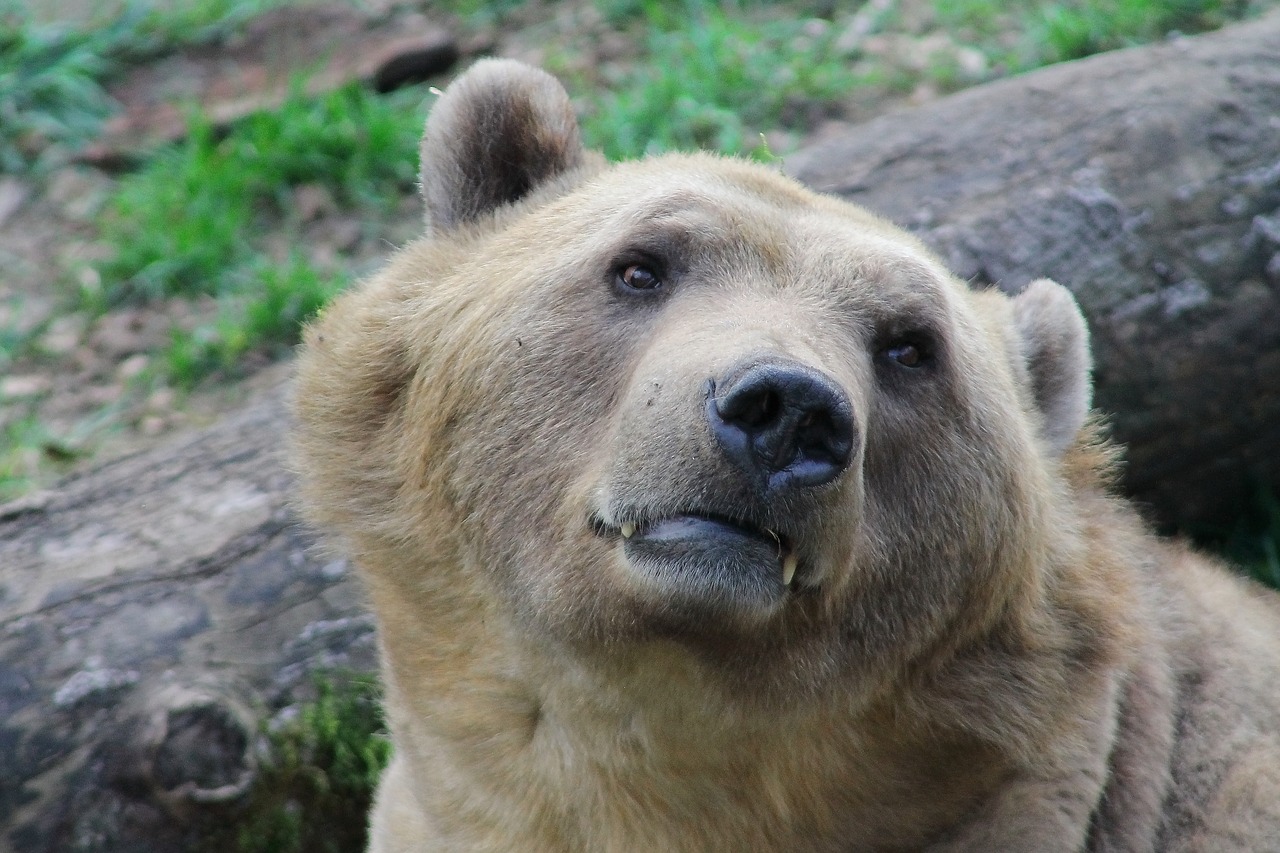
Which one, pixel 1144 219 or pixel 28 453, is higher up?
pixel 1144 219

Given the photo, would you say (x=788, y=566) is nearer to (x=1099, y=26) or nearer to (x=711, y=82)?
(x=711, y=82)

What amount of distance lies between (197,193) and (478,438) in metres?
4.42

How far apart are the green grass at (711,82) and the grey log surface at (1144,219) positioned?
1582 millimetres

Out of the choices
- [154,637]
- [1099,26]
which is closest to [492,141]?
[154,637]

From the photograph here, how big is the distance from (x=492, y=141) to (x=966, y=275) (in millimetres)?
2005

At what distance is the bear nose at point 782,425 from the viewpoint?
9.42 feet

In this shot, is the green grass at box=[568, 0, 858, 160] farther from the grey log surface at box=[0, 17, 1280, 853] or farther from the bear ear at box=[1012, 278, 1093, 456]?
the bear ear at box=[1012, 278, 1093, 456]

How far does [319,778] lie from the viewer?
4.81 m

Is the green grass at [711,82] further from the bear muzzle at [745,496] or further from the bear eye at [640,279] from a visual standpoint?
the bear muzzle at [745,496]

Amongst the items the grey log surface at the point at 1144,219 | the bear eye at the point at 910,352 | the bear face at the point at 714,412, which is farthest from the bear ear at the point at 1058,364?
the grey log surface at the point at 1144,219

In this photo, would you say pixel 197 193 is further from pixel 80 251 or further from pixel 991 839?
pixel 991 839

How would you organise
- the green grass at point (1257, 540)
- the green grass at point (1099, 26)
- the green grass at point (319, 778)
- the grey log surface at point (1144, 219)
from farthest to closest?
the green grass at point (1099, 26) → the green grass at point (1257, 540) → the grey log surface at point (1144, 219) → the green grass at point (319, 778)

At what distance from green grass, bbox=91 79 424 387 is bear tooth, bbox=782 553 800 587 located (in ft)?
14.1

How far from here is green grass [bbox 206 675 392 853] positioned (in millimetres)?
4633
